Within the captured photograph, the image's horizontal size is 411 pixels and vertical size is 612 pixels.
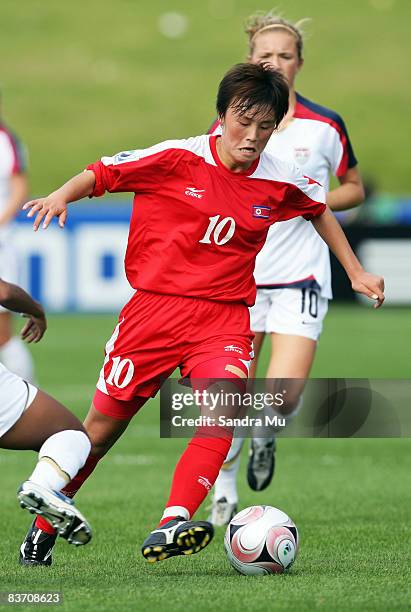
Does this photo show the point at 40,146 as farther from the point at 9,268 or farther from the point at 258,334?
the point at 258,334

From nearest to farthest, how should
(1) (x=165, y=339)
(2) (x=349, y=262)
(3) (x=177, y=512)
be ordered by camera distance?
(3) (x=177, y=512) → (1) (x=165, y=339) → (2) (x=349, y=262)

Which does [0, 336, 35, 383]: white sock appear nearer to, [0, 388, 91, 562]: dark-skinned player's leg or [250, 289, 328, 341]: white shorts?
[250, 289, 328, 341]: white shorts

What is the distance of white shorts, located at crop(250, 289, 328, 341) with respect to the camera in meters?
7.39

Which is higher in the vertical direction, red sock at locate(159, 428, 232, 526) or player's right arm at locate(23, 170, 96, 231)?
player's right arm at locate(23, 170, 96, 231)

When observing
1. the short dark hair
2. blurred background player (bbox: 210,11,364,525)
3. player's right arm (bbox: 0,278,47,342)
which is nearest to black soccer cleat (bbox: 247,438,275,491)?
blurred background player (bbox: 210,11,364,525)

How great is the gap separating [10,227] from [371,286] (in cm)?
517

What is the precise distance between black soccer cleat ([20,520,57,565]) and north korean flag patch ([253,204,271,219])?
161cm

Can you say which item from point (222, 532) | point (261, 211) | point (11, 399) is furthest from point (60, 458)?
point (222, 532)

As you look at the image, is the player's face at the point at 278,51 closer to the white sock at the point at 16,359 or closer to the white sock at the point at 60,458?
the white sock at the point at 60,458

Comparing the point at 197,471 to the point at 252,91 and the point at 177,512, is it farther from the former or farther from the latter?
the point at 252,91

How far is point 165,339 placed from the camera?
563cm

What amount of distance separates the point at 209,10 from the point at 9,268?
3368 cm

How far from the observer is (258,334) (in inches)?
297

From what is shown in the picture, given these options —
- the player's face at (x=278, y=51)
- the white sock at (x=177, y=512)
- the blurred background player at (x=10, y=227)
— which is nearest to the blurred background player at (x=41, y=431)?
the white sock at (x=177, y=512)
